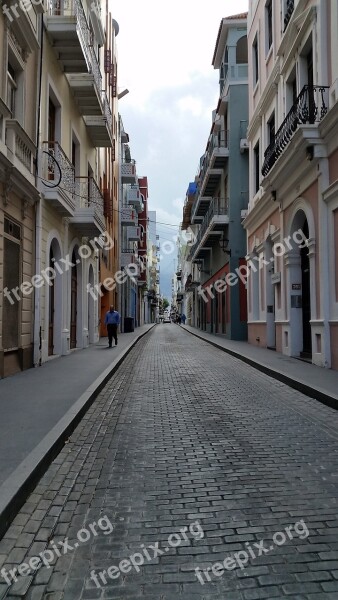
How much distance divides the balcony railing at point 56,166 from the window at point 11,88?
1.58 m

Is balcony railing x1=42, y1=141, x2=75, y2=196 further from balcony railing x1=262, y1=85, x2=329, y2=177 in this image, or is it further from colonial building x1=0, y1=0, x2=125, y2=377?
balcony railing x1=262, y1=85, x2=329, y2=177

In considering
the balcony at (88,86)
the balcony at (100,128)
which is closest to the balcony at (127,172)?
the balcony at (100,128)

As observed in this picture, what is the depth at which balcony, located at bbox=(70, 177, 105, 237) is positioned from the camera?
49.9ft

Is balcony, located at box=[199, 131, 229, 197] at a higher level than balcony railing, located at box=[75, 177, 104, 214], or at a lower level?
higher

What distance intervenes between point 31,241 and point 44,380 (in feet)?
12.0

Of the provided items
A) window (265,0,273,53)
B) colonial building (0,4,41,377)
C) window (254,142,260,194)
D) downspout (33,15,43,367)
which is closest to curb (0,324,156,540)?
colonial building (0,4,41,377)

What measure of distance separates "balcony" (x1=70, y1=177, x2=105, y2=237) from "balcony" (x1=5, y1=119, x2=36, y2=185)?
13.0 feet

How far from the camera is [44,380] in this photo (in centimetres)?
923

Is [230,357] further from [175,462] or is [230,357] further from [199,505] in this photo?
[199,505]

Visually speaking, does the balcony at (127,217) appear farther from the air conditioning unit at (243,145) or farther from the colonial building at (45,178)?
the colonial building at (45,178)

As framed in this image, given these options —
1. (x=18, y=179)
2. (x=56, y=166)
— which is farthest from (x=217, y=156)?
(x=18, y=179)

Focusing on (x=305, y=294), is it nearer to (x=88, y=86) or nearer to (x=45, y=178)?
(x=45, y=178)

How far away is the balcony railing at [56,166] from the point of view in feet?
39.7

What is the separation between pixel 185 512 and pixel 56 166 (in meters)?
10.8
